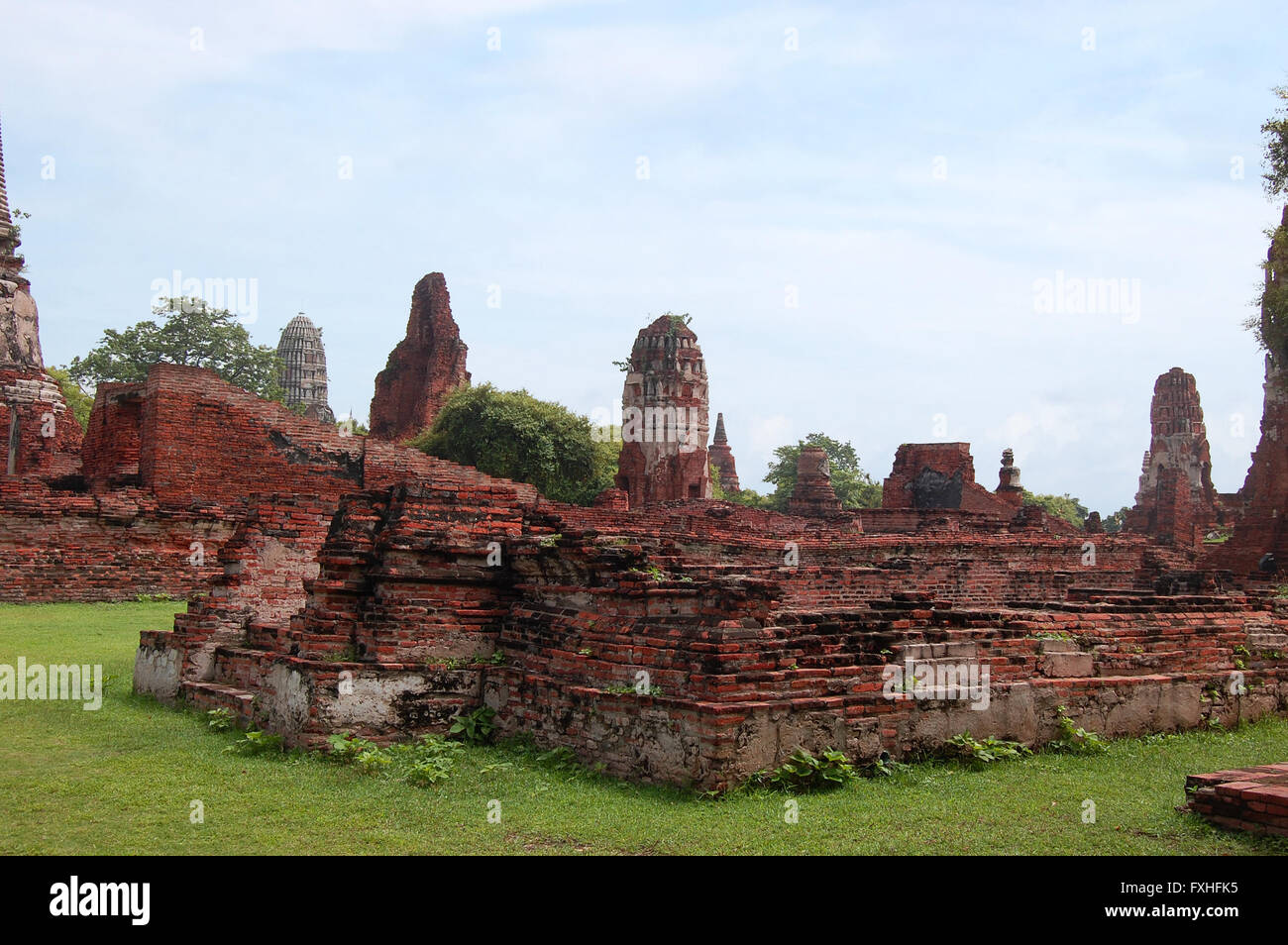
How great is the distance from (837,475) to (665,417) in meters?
26.1

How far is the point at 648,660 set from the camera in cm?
660

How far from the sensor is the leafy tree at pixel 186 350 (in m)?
43.1

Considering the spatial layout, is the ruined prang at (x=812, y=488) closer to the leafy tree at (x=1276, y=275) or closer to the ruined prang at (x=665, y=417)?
the ruined prang at (x=665, y=417)

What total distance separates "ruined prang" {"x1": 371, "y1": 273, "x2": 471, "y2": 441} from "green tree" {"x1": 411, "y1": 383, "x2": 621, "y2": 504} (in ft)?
9.29

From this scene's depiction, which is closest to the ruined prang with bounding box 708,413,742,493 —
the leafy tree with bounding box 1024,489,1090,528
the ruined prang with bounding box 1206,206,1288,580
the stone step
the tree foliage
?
the tree foliage

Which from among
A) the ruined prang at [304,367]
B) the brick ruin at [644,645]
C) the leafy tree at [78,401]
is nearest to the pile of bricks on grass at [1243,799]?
the brick ruin at [644,645]

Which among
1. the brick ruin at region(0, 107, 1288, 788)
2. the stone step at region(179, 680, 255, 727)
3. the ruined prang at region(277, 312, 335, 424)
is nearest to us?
the brick ruin at region(0, 107, 1288, 788)

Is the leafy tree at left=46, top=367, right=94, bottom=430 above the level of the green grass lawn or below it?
above

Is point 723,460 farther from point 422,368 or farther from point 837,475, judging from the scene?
point 422,368

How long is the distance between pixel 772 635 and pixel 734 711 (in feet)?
2.22

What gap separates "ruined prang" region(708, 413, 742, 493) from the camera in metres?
54.5

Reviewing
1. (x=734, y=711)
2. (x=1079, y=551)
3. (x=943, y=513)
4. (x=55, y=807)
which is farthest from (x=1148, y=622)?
(x=943, y=513)

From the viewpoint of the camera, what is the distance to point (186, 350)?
145 ft

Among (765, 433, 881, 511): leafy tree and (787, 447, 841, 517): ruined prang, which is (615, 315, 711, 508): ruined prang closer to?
(787, 447, 841, 517): ruined prang
